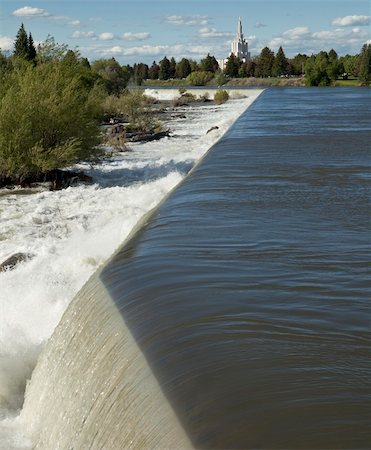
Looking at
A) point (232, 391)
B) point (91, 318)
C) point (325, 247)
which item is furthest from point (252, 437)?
point (325, 247)

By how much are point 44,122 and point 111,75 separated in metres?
45.6

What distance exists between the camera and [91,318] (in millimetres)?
6078

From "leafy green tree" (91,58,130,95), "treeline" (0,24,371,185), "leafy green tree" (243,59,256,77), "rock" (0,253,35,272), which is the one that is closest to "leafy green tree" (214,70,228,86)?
"leafy green tree" (243,59,256,77)

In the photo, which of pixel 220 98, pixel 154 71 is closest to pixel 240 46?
pixel 154 71

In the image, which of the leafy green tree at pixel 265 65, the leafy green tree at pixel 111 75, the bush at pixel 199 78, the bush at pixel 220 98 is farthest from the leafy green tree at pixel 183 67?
the bush at pixel 220 98

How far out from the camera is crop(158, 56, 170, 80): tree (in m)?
141

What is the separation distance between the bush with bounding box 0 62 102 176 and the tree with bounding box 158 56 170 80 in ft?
395

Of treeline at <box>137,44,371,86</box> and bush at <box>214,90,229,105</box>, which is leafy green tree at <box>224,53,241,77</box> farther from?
bush at <box>214,90,229,105</box>

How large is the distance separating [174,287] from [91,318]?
79 centimetres

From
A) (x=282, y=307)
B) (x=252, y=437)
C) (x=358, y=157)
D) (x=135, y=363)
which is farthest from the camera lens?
(x=358, y=157)

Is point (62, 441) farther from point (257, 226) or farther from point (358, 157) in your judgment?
point (358, 157)

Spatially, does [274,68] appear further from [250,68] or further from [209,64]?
[209,64]

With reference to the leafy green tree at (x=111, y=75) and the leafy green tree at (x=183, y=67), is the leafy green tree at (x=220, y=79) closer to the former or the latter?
the leafy green tree at (x=183, y=67)

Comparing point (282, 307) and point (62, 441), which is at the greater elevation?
point (282, 307)
